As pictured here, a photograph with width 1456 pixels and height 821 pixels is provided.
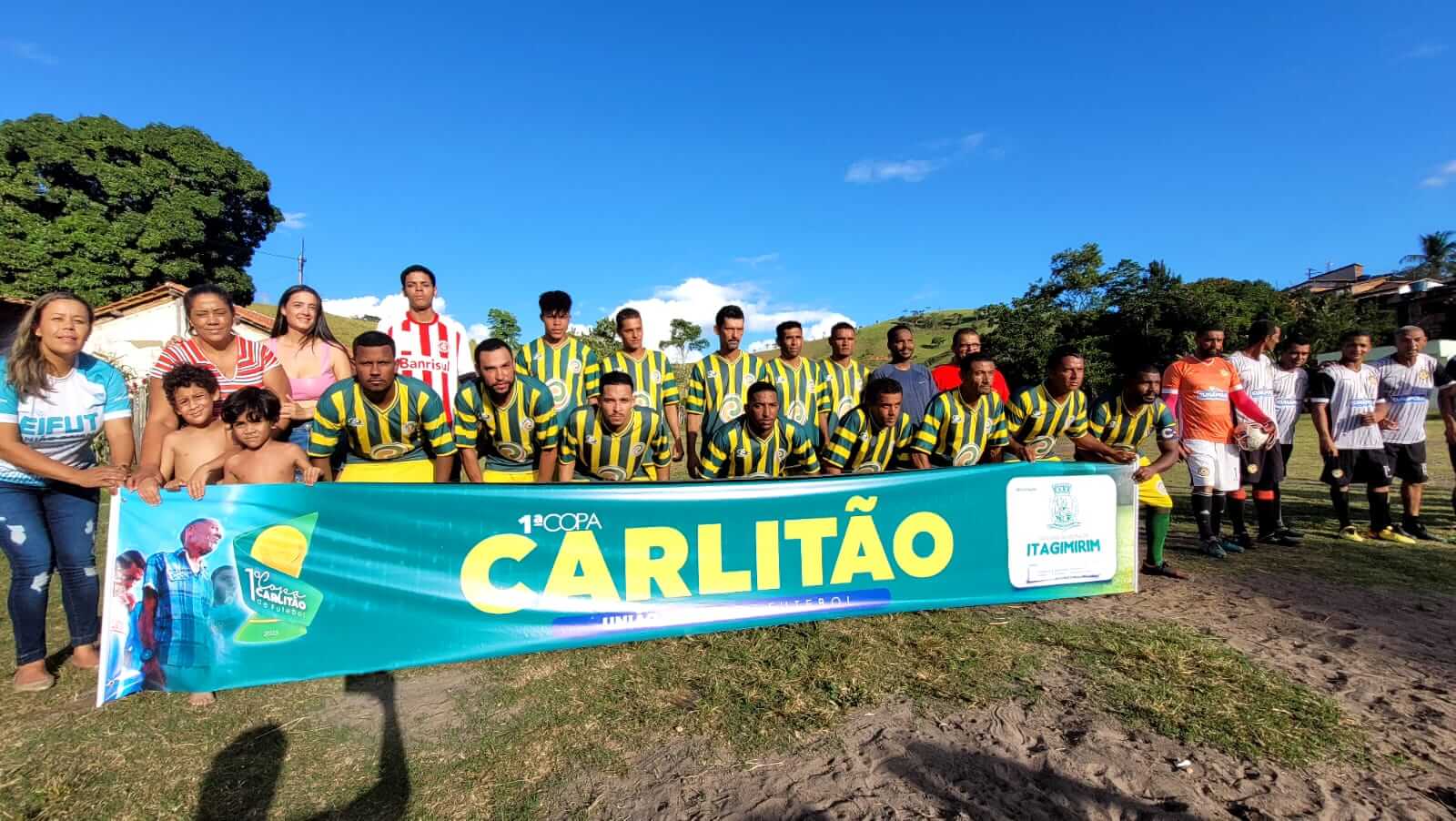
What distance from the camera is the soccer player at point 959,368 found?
633 cm

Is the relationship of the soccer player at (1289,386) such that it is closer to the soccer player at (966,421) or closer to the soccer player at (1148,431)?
the soccer player at (1148,431)

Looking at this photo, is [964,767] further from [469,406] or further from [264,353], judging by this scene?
[264,353]

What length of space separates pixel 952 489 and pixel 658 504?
2.07 metres

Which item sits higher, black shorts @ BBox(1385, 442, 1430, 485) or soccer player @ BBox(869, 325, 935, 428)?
soccer player @ BBox(869, 325, 935, 428)

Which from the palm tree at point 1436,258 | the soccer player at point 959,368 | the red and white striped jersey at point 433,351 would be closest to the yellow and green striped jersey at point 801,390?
the soccer player at point 959,368

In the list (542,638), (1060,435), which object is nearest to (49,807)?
(542,638)

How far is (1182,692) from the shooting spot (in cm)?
336

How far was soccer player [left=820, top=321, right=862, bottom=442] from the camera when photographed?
638 centimetres

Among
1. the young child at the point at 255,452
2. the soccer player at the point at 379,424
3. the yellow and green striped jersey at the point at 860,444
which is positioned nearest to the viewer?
the young child at the point at 255,452

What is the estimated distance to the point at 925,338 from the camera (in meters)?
74.3

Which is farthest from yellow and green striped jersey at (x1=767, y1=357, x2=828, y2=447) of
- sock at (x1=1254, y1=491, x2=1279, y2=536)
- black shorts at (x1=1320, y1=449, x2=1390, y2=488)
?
black shorts at (x1=1320, y1=449, x2=1390, y2=488)

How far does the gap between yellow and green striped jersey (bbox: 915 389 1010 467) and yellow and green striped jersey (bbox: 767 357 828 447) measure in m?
1.16

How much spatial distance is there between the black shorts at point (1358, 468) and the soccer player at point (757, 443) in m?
6.10

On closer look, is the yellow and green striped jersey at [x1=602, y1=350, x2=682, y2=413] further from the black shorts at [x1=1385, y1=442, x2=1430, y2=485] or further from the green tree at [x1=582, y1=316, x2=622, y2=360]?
the green tree at [x1=582, y1=316, x2=622, y2=360]
